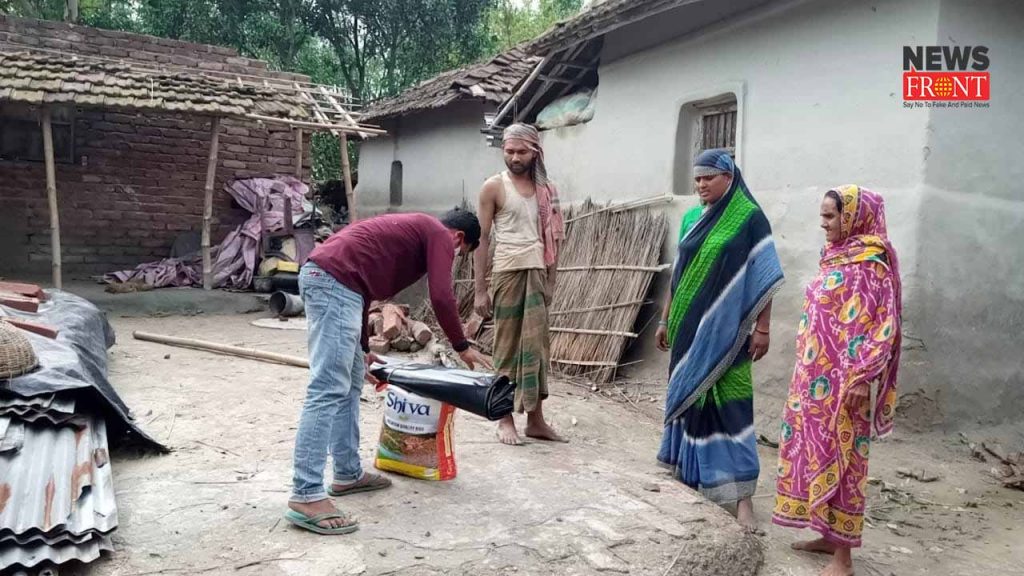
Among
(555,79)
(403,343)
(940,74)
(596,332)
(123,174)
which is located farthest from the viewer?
(123,174)

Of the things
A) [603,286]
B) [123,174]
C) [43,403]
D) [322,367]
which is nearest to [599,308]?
[603,286]

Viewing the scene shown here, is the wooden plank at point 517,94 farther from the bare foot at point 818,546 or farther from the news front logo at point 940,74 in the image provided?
the bare foot at point 818,546

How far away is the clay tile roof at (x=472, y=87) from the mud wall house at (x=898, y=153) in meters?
3.12

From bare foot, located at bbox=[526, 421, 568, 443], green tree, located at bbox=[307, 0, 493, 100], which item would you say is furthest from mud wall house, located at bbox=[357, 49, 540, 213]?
bare foot, located at bbox=[526, 421, 568, 443]

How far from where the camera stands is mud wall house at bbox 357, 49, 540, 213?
967 cm

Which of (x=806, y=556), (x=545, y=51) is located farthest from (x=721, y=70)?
(x=806, y=556)

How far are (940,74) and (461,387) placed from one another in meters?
3.81

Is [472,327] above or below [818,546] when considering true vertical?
above

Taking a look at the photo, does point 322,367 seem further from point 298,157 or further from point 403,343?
point 298,157

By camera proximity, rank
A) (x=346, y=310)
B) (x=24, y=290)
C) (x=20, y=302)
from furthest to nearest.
A: (x=24, y=290) → (x=20, y=302) → (x=346, y=310)

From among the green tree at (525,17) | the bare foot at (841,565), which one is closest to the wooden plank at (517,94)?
the bare foot at (841,565)

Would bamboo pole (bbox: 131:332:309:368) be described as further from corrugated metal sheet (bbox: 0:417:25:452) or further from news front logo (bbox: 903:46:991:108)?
news front logo (bbox: 903:46:991:108)

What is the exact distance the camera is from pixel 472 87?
9.34m

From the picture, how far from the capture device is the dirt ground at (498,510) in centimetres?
253
